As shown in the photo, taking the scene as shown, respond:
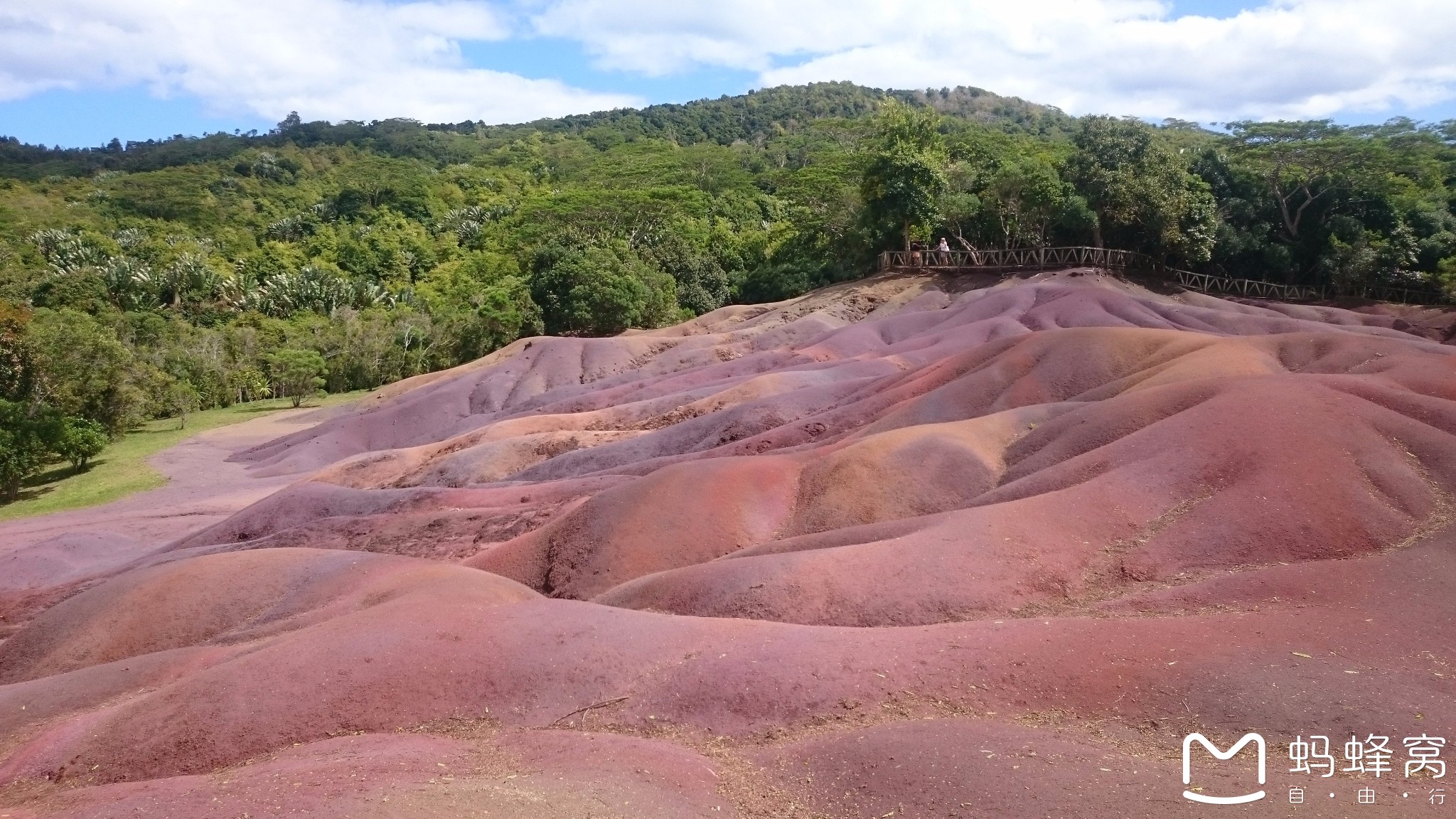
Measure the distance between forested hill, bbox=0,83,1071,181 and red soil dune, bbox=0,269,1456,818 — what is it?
5198 inches

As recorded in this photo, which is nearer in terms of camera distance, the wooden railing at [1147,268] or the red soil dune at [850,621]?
the red soil dune at [850,621]

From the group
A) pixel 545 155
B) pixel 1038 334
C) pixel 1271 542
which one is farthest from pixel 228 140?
pixel 1271 542

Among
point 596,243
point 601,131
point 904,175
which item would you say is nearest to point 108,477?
point 596,243

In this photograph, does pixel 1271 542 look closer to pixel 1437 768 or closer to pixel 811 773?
pixel 1437 768

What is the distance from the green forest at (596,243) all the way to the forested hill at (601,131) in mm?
58890


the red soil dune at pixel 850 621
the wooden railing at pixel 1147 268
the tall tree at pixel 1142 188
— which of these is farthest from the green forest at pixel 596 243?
the red soil dune at pixel 850 621

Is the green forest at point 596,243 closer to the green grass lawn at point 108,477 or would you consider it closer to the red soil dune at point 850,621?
the green grass lawn at point 108,477

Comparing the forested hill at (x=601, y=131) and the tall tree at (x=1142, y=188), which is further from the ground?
the forested hill at (x=601, y=131)

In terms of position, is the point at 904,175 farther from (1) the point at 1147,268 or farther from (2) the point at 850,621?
(2) the point at 850,621

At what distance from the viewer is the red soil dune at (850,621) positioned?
9.54 meters

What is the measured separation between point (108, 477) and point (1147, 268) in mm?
54766

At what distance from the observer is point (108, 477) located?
40406 mm

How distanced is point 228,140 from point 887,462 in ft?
638

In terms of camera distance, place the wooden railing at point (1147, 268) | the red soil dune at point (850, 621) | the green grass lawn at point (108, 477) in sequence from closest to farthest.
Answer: the red soil dune at point (850, 621) < the green grass lawn at point (108, 477) < the wooden railing at point (1147, 268)
